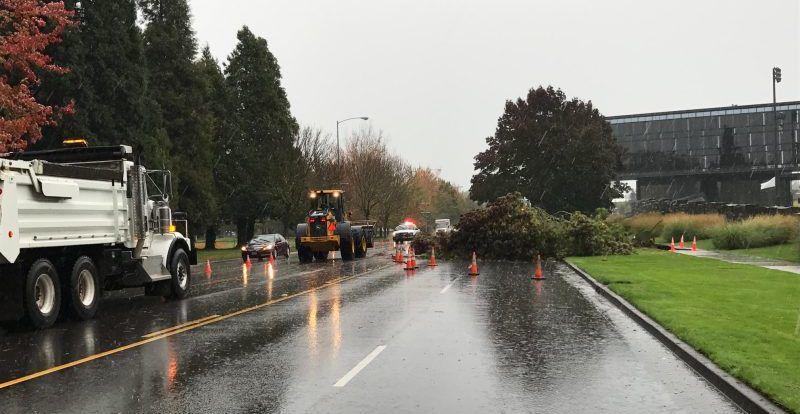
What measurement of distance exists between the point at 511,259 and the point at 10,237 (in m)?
21.7

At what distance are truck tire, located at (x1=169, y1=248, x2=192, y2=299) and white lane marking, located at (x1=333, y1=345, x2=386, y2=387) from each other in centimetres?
804

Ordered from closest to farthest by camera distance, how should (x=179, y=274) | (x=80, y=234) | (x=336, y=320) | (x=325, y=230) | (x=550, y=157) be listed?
(x=336, y=320) → (x=80, y=234) → (x=179, y=274) → (x=325, y=230) → (x=550, y=157)

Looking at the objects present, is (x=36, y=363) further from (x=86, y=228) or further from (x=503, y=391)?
(x=503, y=391)

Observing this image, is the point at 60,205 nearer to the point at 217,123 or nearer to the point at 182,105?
the point at 182,105

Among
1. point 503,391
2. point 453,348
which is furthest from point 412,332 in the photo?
point 503,391

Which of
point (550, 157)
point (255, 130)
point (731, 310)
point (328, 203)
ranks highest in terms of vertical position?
point (255, 130)

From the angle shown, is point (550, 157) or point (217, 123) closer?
point (217, 123)

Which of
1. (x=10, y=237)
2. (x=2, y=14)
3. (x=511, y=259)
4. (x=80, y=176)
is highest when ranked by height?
(x=2, y=14)

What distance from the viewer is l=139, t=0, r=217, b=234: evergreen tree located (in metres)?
43.5

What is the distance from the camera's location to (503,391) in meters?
7.13

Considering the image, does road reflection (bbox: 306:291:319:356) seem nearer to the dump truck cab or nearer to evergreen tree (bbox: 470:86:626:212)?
the dump truck cab

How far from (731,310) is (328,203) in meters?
20.8

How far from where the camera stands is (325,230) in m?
29.7

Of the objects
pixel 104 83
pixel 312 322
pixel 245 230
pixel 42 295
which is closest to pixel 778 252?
pixel 312 322
